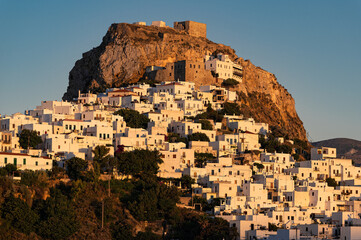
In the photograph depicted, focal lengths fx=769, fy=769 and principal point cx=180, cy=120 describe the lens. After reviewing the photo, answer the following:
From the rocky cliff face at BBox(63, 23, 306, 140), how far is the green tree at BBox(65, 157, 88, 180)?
3743cm

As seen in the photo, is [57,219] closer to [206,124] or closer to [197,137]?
[197,137]

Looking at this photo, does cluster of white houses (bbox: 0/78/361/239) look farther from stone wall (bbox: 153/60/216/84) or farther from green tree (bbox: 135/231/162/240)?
stone wall (bbox: 153/60/216/84)

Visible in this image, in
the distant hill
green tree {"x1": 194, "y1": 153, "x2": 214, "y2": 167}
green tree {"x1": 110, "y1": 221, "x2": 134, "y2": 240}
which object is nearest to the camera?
green tree {"x1": 110, "y1": 221, "x2": 134, "y2": 240}

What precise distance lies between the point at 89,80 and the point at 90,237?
51.4 meters

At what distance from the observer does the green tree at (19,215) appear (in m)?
56.8

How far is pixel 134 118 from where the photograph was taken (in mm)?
80688

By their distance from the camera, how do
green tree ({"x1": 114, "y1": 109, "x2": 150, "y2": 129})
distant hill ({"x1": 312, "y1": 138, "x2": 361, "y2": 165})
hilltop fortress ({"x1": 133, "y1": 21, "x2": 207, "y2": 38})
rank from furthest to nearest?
distant hill ({"x1": 312, "y1": 138, "x2": 361, "y2": 165}), hilltop fortress ({"x1": 133, "y1": 21, "x2": 207, "y2": 38}), green tree ({"x1": 114, "y1": 109, "x2": 150, "y2": 129})

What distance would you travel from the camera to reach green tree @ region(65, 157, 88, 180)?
210 feet

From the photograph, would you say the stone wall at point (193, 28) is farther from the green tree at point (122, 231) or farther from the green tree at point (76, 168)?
the green tree at point (122, 231)

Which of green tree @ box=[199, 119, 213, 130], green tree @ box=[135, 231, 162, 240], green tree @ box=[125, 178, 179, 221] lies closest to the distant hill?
green tree @ box=[199, 119, 213, 130]

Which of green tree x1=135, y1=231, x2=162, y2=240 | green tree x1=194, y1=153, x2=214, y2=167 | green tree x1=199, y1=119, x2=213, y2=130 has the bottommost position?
green tree x1=135, y1=231, x2=162, y2=240

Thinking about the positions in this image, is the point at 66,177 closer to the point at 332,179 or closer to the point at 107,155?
the point at 107,155

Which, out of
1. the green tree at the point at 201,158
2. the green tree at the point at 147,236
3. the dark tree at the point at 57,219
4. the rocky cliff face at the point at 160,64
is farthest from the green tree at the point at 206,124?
the dark tree at the point at 57,219

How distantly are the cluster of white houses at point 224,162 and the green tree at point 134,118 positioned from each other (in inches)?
49.6
